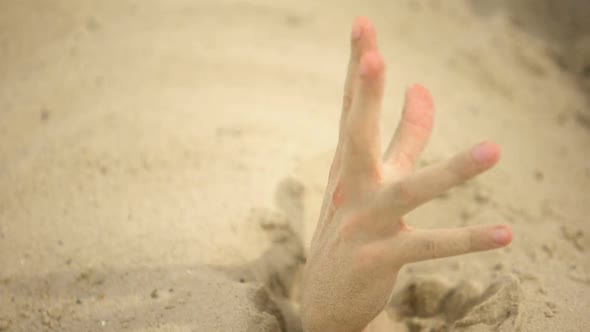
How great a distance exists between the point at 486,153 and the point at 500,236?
170 mm

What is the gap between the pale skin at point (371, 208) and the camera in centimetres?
94

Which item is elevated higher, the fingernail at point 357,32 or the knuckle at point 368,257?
the fingernail at point 357,32

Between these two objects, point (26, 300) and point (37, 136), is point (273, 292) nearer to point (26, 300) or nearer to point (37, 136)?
point (26, 300)

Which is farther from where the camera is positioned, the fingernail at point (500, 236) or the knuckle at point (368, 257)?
the knuckle at point (368, 257)

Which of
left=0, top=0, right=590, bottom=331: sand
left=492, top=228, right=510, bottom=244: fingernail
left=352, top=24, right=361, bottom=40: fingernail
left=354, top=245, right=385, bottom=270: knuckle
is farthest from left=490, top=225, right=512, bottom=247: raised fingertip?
left=352, top=24, right=361, bottom=40: fingernail

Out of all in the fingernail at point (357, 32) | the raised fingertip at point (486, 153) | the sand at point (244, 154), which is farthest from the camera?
the sand at point (244, 154)

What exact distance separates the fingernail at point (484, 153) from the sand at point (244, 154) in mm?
507

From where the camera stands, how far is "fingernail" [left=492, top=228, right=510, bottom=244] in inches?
36.6

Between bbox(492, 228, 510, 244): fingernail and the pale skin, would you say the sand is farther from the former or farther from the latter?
bbox(492, 228, 510, 244): fingernail

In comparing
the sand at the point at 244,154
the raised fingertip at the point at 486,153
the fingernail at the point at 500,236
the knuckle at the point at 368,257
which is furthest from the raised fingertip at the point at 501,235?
the sand at the point at 244,154

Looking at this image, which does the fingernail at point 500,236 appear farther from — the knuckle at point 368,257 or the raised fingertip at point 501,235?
the knuckle at point 368,257

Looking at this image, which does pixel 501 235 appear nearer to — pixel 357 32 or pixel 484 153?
pixel 484 153

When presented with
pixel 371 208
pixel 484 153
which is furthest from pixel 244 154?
pixel 484 153

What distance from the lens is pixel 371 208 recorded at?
1.06 metres
